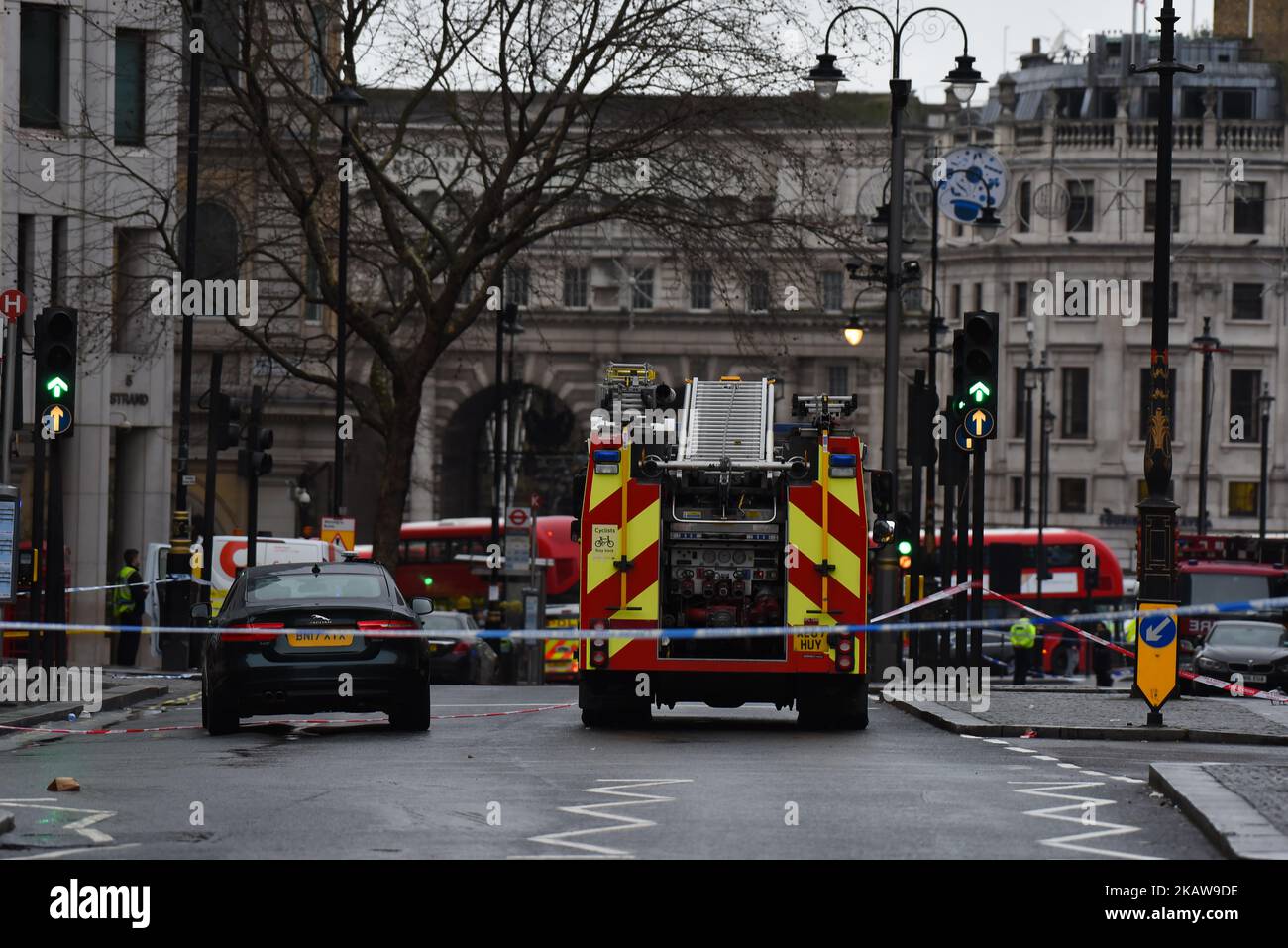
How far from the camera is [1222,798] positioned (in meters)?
13.6

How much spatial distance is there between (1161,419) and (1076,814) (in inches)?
467

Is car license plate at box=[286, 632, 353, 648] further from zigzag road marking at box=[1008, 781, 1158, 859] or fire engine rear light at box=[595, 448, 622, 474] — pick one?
zigzag road marking at box=[1008, 781, 1158, 859]

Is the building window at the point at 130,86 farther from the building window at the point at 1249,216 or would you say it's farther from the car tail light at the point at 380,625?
the building window at the point at 1249,216

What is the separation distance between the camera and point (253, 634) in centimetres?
1992

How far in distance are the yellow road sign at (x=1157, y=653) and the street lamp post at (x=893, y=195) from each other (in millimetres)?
11192

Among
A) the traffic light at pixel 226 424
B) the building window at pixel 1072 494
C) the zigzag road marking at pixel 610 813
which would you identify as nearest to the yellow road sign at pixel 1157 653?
the zigzag road marking at pixel 610 813

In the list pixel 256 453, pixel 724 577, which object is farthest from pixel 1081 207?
pixel 724 577

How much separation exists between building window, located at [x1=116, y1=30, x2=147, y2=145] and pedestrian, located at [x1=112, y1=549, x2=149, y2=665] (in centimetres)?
883

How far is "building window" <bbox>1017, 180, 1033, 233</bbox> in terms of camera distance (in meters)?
96.2

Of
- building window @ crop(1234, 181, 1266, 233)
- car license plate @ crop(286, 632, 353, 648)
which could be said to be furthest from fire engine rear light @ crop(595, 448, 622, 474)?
building window @ crop(1234, 181, 1266, 233)

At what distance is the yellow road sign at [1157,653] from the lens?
22391 mm

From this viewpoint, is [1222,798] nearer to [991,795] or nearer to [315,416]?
[991,795]

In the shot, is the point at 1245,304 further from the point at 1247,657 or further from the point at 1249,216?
the point at 1247,657
